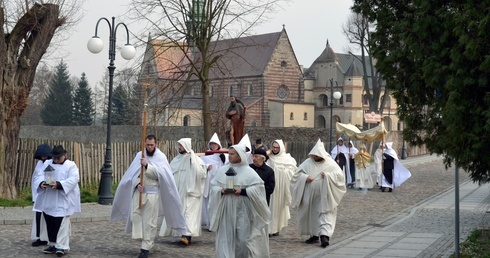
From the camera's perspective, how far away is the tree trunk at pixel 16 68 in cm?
1945

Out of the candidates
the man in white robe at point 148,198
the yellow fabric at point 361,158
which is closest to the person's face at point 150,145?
the man in white robe at point 148,198

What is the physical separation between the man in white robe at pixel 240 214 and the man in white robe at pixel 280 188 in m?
4.25

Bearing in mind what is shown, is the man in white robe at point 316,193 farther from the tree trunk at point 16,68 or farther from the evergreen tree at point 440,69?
the tree trunk at point 16,68

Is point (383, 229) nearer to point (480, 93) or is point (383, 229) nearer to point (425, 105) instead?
point (425, 105)

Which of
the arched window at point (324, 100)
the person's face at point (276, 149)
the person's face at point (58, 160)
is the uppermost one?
the arched window at point (324, 100)

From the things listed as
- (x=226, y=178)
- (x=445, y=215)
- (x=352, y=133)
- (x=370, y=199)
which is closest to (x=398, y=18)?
(x=226, y=178)

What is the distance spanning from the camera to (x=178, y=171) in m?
14.1

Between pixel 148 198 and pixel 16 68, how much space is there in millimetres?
9283

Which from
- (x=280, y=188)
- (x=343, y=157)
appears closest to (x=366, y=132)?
(x=343, y=157)

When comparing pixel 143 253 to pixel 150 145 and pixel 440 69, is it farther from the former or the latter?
pixel 440 69

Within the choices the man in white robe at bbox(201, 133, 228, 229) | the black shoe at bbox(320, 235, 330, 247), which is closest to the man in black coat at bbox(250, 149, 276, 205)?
the black shoe at bbox(320, 235, 330, 247)

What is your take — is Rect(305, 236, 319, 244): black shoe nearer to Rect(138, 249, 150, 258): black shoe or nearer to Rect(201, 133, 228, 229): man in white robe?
Rect(201, 133, 228, 229): man in white robe

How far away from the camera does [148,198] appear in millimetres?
11836

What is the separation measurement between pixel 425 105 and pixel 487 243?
332 centimetres
